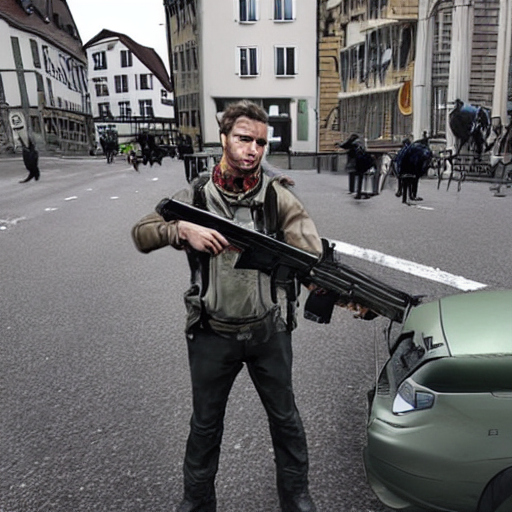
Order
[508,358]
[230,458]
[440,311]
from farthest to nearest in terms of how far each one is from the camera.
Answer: [230,458]
[440,311]
[508,358]

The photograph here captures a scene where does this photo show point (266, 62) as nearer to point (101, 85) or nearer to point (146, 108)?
point (146, 108)

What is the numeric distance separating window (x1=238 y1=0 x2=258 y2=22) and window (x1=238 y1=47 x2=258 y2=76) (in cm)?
212

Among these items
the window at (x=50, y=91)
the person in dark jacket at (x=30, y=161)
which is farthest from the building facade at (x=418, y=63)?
the window at (x=50, y=91)

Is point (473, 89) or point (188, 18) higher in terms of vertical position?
point (188, 18)

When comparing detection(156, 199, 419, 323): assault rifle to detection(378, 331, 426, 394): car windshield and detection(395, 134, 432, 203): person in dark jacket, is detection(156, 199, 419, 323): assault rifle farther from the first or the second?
detection(395, 134, 432, 203): person in dark jacket

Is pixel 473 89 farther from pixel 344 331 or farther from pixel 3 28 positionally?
pixel 3 28

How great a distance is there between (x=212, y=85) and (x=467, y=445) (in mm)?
37921

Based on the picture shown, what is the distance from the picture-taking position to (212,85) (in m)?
37.5

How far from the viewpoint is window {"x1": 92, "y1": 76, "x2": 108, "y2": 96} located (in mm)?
72863

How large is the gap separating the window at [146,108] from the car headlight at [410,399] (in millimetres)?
73034

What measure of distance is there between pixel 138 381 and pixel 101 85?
251 feet

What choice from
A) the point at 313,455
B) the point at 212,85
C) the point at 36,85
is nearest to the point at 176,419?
the point at 313,455

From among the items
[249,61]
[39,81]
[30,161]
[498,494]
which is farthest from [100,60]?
[498,494]

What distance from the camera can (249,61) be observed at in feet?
120
